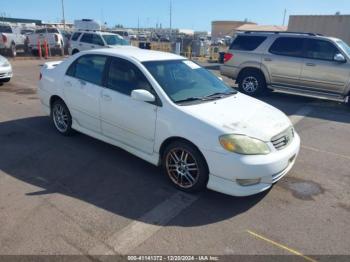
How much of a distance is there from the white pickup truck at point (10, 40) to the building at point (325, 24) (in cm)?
1834

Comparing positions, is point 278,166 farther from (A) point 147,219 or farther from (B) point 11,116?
(B) point 11,116

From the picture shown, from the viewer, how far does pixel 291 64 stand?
9.80 metres

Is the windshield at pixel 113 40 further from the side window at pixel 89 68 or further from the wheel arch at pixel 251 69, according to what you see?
the side window at pixel 89 68

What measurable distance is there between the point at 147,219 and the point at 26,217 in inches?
51.0

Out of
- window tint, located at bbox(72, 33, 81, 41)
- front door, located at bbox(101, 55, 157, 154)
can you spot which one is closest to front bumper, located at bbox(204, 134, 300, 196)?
front door, located at bbox(101, 55, 157, 154)

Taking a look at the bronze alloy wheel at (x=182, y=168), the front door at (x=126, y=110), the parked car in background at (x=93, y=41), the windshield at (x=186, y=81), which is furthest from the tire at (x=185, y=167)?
the parked car in background at (x=93, y=41)

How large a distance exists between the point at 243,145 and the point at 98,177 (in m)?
2.05

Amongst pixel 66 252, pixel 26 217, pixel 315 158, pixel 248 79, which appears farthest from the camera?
pixel 248 79

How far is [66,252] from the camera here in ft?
9.75

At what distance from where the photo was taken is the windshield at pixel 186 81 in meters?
4.36

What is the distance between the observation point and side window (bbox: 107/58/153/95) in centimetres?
446

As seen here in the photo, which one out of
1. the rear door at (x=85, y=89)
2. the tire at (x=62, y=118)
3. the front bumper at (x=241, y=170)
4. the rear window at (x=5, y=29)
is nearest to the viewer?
the front bumper at (x=241, y=170)

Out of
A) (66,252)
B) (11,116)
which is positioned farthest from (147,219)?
(11,116)

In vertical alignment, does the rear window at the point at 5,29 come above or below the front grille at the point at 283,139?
above
